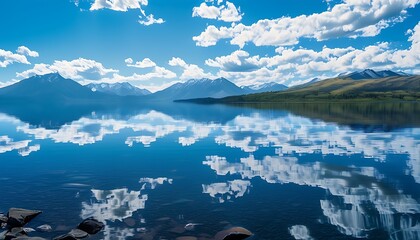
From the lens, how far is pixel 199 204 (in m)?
29.1

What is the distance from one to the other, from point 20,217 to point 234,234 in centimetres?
1726

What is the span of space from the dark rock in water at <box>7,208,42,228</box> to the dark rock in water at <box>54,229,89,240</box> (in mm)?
4937

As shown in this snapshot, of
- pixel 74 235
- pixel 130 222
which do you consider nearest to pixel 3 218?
pixel 74 235

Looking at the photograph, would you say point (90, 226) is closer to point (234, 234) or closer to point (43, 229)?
point (43, 229)

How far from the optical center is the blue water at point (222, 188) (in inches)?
968

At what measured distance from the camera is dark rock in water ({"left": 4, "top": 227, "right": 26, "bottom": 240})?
73.7ft

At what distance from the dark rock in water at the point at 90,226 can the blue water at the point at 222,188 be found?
674mm

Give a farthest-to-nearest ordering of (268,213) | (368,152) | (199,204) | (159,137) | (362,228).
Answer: (159,137) < (368,152) < (199,204) < (268,213) < (362,228)

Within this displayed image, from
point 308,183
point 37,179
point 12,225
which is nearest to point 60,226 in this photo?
point 12,225

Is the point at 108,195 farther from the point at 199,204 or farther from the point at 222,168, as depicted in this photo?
the point at 222,168

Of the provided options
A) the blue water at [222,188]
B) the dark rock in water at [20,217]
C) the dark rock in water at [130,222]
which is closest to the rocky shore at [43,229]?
the dark rock in water at [20,217]

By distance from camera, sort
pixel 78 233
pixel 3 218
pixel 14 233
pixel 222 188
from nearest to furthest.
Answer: pixel 78 233, pixel 14 233, pixel 3 218, pixel 222 188

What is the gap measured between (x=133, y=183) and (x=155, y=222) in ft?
39.9

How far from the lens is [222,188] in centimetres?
3400
